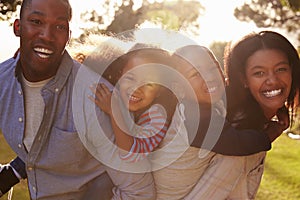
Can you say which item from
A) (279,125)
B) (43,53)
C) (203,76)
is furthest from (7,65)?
(279,125)

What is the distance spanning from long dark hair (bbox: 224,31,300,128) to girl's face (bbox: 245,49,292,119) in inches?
1.8

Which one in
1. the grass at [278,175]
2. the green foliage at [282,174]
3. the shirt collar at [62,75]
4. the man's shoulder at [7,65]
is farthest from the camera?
the green foliage at [282,174]

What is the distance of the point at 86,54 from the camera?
331 cm

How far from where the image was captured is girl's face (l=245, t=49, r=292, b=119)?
2945 mm

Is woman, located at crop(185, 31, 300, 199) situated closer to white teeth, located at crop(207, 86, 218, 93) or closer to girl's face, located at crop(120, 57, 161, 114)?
white teeth, located at crop(207, 86, 218, 93)

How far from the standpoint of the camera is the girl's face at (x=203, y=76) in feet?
9.48

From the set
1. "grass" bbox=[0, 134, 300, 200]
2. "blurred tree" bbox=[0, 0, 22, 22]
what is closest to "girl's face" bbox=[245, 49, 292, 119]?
"grass" bbox=[0, 134, 300, 200]

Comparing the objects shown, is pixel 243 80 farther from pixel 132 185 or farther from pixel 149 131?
pixel 132 185

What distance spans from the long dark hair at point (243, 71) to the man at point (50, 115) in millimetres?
658

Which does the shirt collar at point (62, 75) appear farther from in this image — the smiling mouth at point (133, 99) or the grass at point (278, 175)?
the grass at point (278, 175)

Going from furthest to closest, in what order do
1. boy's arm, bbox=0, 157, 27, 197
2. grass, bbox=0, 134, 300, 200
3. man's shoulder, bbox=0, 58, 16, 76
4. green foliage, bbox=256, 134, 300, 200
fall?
green foliage, bbox=256, 134, 300, 200 → grass, bbox=0, 134, 300, 200 → boy's arm, bbox=0, 157, 27, 197 → man's shoulder, bbox=0, 58, 16, 76

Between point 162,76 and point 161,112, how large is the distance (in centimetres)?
22

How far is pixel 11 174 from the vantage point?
145 inches

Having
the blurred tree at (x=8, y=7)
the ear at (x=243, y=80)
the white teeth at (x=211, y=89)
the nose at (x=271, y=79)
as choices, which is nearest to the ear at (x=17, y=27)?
the white teeth at (x=211, y=89)
